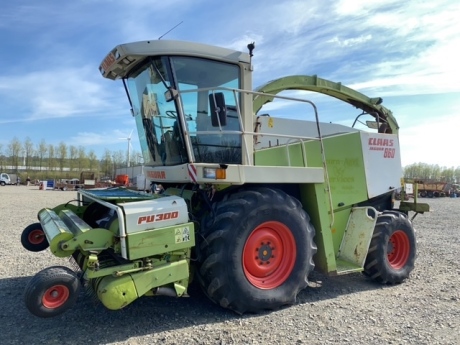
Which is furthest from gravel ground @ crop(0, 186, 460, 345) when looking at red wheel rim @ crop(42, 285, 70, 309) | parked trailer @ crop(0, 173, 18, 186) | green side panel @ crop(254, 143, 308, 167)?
parked trailer @ crop(0, 173, 18, 186)

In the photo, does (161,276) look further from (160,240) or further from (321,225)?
(321,225)

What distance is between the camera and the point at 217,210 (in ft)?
13.8

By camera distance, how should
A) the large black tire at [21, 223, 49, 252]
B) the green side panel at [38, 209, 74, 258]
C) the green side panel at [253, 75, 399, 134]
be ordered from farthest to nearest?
1. the green side panel at [253, 75, 399, 134]
2. the large black tire at [21, 223, 49, 252]
3. the green side panel at [38, 209, 74, 258]

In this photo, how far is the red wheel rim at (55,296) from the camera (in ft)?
10.6

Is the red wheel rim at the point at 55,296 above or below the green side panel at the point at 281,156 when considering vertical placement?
below

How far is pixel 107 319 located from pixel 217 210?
5.39ft

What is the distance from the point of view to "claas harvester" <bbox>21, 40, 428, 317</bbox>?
3.64 meters

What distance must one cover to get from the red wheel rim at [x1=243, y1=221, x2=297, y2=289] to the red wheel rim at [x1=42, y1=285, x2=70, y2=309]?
1.87 metres

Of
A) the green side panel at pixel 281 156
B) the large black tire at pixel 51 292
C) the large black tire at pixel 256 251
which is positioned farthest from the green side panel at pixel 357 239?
the large black tire at pixel 51 292

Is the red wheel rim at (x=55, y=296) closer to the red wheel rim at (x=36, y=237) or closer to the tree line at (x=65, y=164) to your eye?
the red wheel rim at (x=36, y=237)

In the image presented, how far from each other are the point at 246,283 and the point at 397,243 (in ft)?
9.81

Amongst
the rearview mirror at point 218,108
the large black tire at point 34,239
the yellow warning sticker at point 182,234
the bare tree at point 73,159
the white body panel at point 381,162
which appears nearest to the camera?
the yellow warning sticker at point 182,234

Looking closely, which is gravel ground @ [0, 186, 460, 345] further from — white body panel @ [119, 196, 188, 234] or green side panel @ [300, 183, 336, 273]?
white body panel @ [119, 196, 188, 234]

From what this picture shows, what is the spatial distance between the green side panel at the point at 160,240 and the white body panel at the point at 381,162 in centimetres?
325
